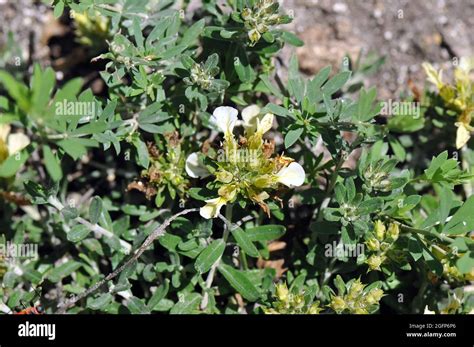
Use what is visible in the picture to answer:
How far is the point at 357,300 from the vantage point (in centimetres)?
334

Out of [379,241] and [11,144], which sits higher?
[11,144]

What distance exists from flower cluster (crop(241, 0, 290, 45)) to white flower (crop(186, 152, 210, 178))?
0.71 m

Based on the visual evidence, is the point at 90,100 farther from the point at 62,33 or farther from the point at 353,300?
the point at 62,33

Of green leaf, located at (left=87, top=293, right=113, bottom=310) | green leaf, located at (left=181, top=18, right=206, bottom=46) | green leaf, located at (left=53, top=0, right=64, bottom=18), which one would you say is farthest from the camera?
green leaf, located at (left=181, top=18, right=206, bottom=46)

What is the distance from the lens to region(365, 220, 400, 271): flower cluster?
3.33m

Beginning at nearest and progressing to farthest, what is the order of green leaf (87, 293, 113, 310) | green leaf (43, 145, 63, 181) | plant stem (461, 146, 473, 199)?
green leaf (43, 145, 63, 181), green leaf (87, 293, 113, 310), plant stem (461, 146, 473, 199)

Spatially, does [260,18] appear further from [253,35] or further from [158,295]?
[158,295]

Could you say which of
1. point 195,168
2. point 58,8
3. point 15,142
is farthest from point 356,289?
point 15,142

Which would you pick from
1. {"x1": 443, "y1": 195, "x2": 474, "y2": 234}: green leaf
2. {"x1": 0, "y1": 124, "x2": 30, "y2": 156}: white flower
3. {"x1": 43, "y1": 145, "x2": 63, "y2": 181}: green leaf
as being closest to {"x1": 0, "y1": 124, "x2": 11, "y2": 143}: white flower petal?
{"x1": 0, "y1": 124, "x2": 30, "y2": 156}: white flower

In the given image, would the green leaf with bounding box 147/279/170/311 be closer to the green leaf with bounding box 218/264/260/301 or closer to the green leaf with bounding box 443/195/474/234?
the green leaf with bounding box 218/264/260/301

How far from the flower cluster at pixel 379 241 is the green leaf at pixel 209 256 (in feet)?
2.65

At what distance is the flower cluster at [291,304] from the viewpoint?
3.37 metres

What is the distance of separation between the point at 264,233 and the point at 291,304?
0.45 metres

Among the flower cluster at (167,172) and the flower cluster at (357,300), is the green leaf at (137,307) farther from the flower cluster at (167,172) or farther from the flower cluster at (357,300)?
the flower cluster at (357,300)
